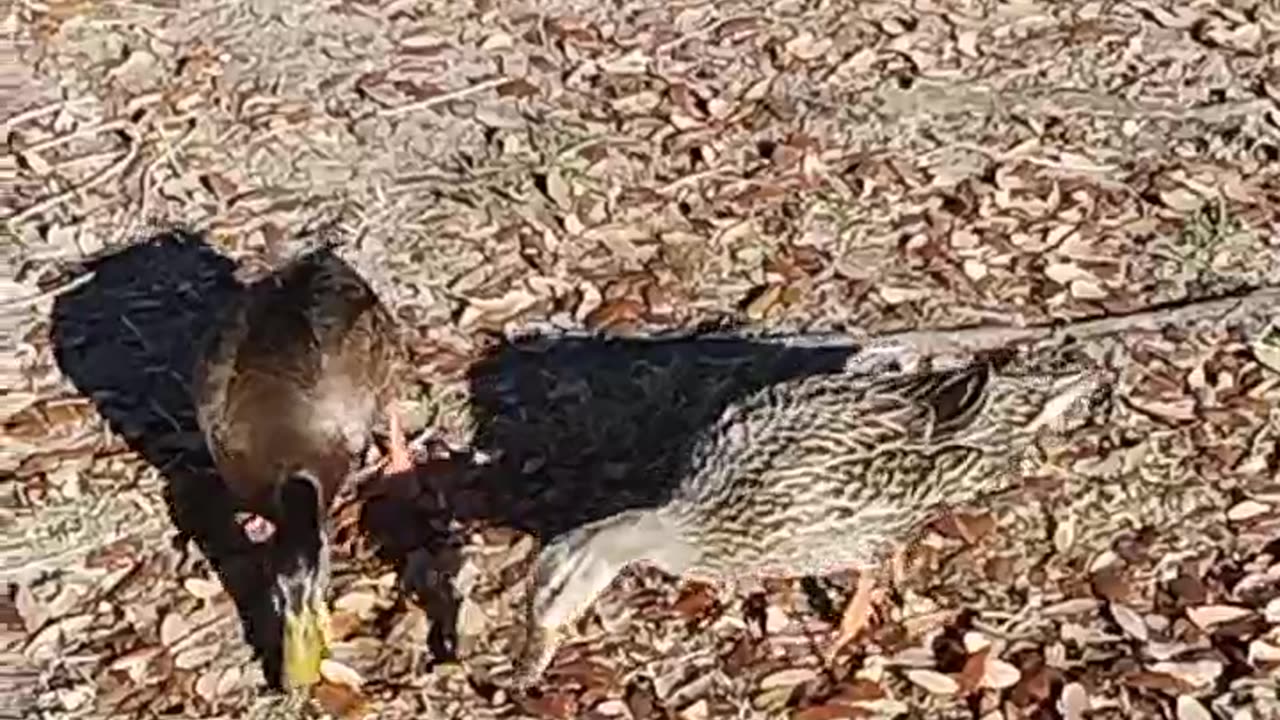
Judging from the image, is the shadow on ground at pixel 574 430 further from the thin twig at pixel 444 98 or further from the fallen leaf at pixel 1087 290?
the thin twig at pixel 444 98

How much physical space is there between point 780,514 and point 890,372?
0.83 metres

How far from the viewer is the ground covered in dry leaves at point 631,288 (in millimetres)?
5699

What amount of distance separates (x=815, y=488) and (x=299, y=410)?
1.36 m

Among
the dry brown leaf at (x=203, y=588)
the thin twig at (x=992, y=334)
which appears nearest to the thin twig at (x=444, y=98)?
the thin twig at (x=992, y=334)

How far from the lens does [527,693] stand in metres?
5.59

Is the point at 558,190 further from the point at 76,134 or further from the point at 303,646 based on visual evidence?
the point at 303,646

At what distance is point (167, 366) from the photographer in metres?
6.70

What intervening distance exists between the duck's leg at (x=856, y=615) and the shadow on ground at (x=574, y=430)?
0.54 meters

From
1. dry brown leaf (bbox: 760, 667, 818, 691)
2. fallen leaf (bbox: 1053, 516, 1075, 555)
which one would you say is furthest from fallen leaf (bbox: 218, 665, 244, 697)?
fallen leaf (bbox: 1053, 516, 1075, 555)

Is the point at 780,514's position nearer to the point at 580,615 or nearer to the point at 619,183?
the point at 580,615

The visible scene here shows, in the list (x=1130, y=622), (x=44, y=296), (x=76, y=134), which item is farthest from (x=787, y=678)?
(x=76, y=134)

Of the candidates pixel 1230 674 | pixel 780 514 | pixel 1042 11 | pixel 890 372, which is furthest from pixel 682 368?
pixel 1042 11

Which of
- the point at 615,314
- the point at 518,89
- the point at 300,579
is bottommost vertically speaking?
the point at 615,314

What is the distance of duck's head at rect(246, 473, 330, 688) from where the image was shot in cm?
545
